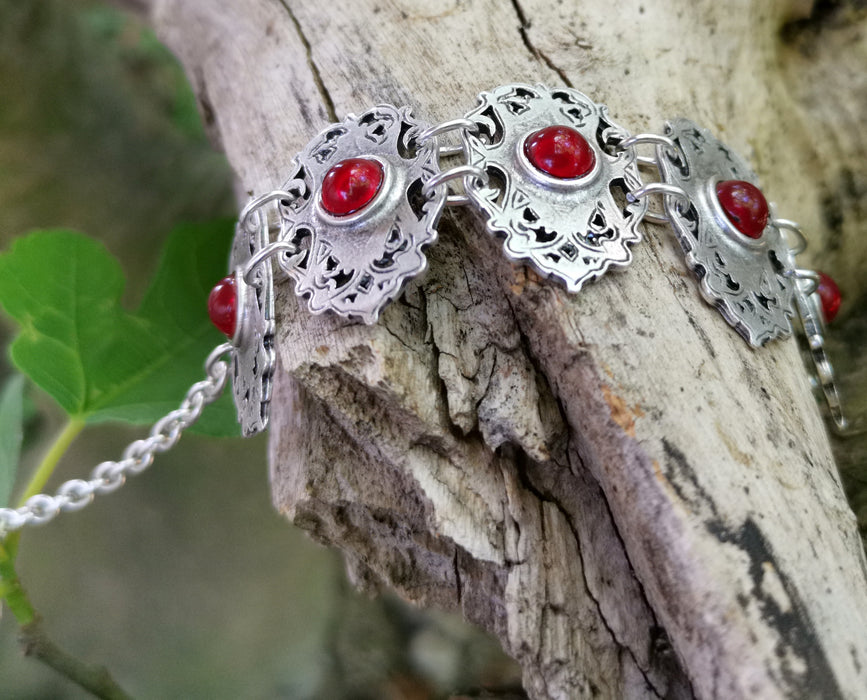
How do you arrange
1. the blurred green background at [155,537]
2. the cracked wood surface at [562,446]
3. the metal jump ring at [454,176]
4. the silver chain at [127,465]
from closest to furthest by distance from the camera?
the cracked wood surface at [562,446] < the metal jump ring at [454,176] < the silver chain at [127,465] < the blurred green background at [155,537]

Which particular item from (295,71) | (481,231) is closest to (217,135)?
(295,71)

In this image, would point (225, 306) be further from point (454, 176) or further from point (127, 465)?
point (454, 176)

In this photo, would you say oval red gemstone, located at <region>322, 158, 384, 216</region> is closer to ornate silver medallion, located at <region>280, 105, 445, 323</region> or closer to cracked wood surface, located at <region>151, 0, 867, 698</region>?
ornate silver medallion, located at <region>280, 105, 445, 323</region>

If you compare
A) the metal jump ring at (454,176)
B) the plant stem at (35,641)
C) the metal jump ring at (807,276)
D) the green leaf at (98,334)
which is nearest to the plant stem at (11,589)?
the plant stem at (35,641)

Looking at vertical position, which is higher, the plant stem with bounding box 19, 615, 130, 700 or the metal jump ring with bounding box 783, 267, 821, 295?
the metal jump ring with bounding box 783, 267, 821, 295

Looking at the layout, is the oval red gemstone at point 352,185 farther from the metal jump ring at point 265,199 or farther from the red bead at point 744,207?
the red bead at point 744,207

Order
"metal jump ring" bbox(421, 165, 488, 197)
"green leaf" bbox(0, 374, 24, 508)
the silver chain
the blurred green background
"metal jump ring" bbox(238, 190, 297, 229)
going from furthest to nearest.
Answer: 1. the blurred green background
2. "green leaf" bbox(0, 374, 24, 508)
3. the silver chain
4. "metal jump ring" bbox(238, 190, 297, 229)
5. "metal jump ring" bbox(421, 165, 488, 197)

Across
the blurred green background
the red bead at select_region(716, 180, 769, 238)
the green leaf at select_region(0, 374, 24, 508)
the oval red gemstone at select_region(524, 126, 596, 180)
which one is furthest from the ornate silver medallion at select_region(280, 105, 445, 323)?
the blurred green background
